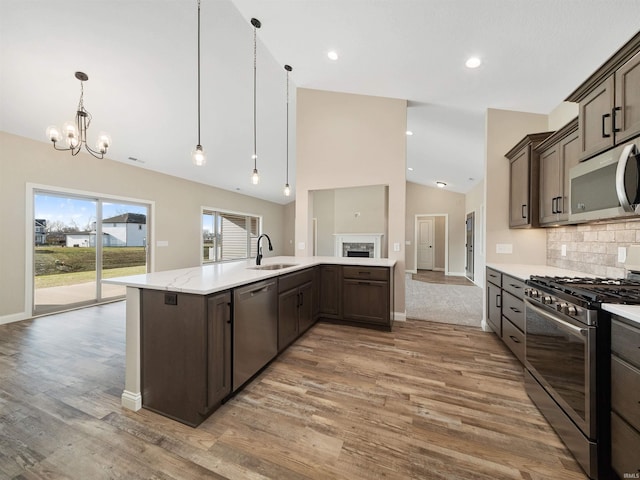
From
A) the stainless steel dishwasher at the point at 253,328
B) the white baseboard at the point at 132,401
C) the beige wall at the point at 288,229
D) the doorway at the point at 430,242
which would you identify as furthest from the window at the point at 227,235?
the doorway at the point at 430,242

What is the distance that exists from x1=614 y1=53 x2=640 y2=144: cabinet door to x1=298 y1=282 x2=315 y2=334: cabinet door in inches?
110

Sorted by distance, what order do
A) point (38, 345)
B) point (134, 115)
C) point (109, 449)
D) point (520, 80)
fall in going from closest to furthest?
point (109, 449)
point (520, 80)
point (38, 345)
point (134, 115)

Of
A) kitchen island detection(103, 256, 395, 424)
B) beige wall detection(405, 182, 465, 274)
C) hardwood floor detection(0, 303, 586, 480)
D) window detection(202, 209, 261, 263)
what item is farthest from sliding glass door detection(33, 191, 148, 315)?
beige wall detection(405, 182, 465, 274)

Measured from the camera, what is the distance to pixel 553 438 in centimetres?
154

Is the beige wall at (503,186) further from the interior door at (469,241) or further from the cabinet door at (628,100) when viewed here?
the interior door at (469,241)

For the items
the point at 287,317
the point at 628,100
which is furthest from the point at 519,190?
the point at 287,317

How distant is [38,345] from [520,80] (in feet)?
19.8

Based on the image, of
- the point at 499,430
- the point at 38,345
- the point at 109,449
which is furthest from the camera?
the point at 38,345

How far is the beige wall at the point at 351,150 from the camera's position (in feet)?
12.4

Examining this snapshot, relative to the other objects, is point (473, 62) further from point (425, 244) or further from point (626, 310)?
point (425, 244)

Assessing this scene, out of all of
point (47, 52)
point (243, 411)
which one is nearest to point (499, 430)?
point (243, 411)

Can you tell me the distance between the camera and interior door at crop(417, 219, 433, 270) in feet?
30.3

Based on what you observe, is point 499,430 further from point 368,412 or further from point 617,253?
point 617,253

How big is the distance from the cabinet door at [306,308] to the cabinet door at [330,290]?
0.26 m
